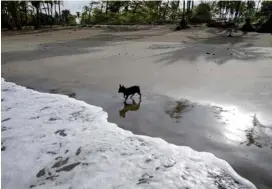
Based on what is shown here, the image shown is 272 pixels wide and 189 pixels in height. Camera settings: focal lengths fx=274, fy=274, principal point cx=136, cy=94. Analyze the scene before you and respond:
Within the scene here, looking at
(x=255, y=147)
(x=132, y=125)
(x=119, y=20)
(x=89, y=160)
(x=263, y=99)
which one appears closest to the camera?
(x=89, y=160)

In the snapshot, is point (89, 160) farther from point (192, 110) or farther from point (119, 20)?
point (119, 20)

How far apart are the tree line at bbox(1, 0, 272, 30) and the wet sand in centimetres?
2345

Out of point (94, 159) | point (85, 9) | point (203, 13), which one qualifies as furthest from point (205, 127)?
point (85, 9)

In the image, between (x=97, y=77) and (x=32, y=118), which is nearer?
(x=32, y=118)

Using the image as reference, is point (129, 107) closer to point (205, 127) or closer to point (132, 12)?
point (205, 127)

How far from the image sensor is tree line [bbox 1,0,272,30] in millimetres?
36656

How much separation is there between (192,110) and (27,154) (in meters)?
4.03

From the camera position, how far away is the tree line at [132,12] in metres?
36.7

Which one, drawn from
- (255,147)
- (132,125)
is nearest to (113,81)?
(132,125)

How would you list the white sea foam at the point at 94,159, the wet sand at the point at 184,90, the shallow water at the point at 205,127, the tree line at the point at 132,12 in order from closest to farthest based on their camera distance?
the white sea foam at the point at 94,159 → the shallow water at the point at 205,127 → the wet sand at the point at 184,90 → the tree line at the point at 132,12

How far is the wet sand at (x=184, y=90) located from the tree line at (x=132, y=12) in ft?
76.9

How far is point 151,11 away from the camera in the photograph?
46.5 meters

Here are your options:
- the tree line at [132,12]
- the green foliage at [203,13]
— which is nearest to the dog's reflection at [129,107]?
the tree line at [132,12]

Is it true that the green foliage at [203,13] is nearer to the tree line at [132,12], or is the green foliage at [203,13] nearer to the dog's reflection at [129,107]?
the tree line at [132,12]
